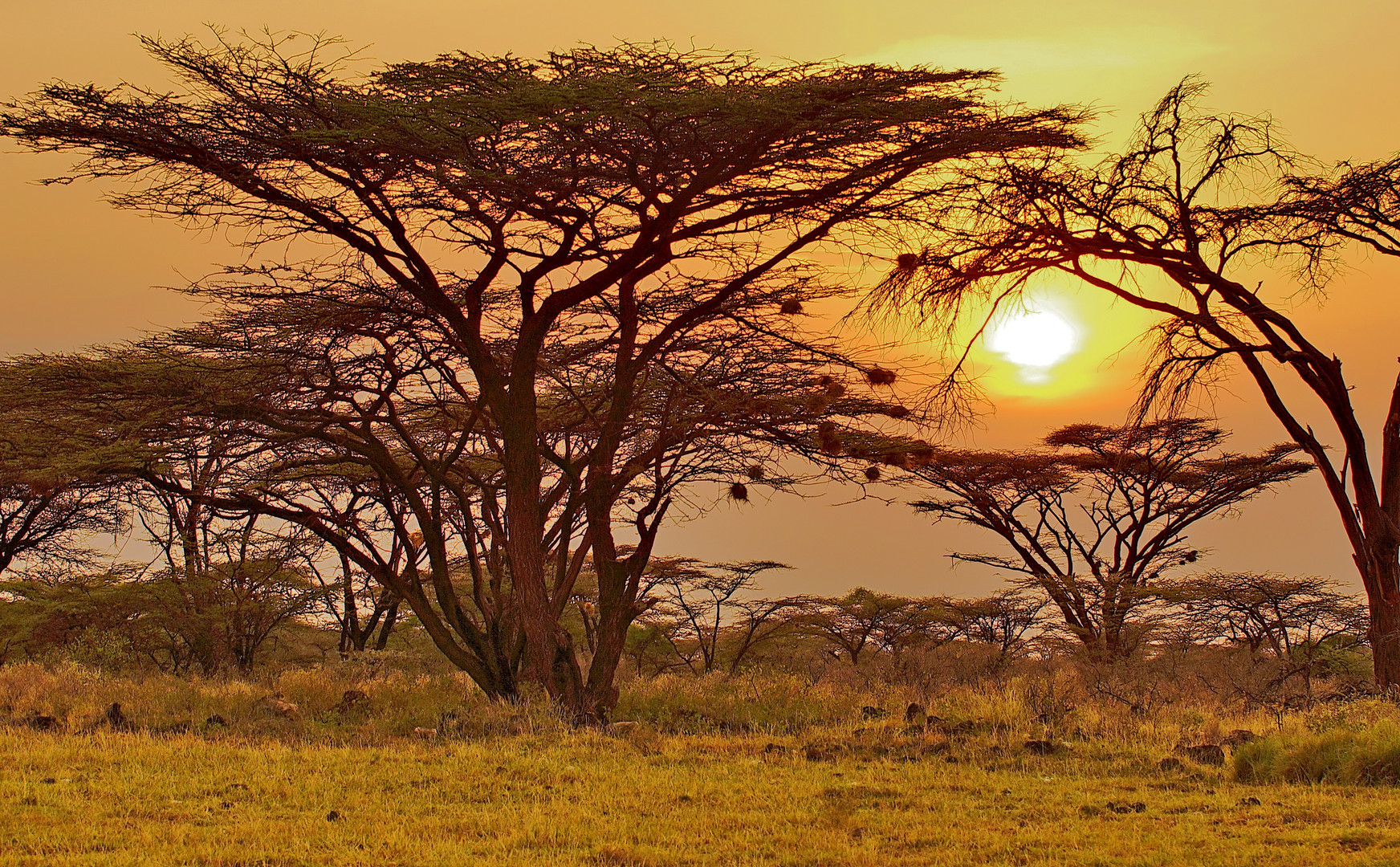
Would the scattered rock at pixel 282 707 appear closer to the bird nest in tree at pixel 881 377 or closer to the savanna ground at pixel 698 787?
the savanna ground at pixel 698 787

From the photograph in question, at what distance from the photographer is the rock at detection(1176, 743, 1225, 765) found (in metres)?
10.1

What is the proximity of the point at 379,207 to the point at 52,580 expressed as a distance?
1687cm

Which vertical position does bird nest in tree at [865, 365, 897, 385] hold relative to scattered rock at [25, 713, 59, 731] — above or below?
above

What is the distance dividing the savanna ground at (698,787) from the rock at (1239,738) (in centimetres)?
15

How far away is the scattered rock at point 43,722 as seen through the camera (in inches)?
484

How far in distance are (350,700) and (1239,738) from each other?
9548 mm

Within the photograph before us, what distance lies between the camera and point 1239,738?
35.0 feet

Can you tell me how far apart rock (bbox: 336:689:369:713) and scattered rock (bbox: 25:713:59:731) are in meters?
2.95

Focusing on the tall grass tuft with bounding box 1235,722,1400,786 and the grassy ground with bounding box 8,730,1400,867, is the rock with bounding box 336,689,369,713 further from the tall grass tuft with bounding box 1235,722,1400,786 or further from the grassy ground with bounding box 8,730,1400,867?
the tall grass tuft with bounding box 1235,722,1400,786

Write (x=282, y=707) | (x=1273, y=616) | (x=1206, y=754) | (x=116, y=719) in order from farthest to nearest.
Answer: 1. (x=1273, y=616)
2. (x=282, y=707)
3. (x=116, y=719)
4. (x=1206, y=754)

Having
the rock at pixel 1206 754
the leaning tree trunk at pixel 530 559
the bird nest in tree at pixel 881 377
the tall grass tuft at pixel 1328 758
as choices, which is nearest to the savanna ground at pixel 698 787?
the tall grass tuft at pixel 1328 758

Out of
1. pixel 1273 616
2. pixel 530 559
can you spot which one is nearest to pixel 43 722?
pixel 530 559

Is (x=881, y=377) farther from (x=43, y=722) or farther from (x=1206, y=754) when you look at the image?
(x=43, y=722)

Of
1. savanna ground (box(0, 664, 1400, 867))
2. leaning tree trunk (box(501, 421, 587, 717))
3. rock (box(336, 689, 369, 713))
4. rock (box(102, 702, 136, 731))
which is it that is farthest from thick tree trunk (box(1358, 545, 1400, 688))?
rock (box(102, 702, 136, 731))
